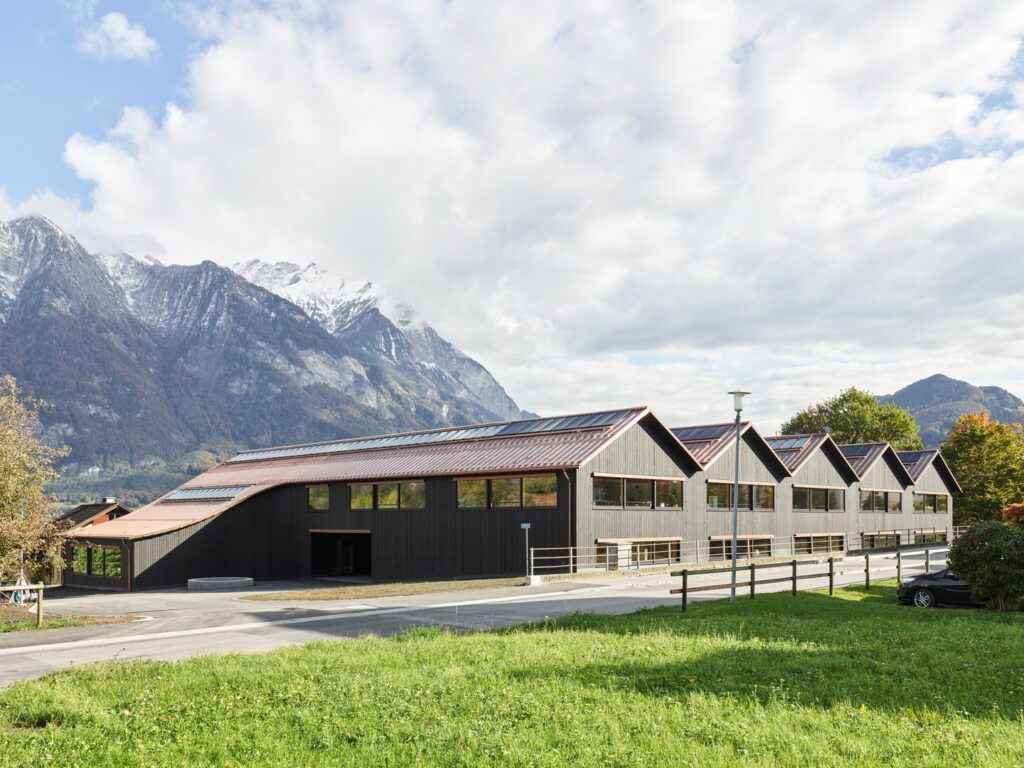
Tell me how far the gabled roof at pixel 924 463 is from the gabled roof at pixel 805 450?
12.6 metres

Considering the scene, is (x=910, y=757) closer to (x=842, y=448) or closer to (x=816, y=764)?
(x=816, y=764)

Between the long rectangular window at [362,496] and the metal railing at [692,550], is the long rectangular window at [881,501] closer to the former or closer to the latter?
the metal railing at [692,550]

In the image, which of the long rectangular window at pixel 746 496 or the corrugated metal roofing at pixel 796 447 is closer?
Result: the long rectangular window at pixel 746 496

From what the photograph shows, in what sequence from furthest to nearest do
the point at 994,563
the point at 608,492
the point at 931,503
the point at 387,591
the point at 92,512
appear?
the point at 931,503 → the point at 92,512 → the point at 608,492 → the point at 387,591 → the point at 994,563

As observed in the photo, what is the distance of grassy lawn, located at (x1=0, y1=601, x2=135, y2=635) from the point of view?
23.2m

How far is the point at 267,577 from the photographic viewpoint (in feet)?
167

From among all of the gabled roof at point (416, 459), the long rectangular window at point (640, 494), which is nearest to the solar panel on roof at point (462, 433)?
the gabled roof at point (416, 459)

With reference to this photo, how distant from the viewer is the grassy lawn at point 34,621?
23188 millimetres

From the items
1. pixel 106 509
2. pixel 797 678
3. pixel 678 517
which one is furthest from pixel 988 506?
pixel 797 678

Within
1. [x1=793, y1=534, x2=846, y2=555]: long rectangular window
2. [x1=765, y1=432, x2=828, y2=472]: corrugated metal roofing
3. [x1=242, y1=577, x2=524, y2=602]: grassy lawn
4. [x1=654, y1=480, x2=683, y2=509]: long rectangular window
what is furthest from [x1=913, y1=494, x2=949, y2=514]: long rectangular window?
[x1=242, y1=577, x2=524, y2=602]: grassy lawn

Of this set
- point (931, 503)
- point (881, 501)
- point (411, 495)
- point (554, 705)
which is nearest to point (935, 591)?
point (554, 705)

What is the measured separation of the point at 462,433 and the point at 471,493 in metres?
8.36

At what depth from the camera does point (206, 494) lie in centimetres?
5472

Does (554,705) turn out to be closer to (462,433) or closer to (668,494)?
(668,494)
